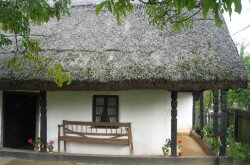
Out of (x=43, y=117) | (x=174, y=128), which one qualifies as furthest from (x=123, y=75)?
(x=43, y=117)

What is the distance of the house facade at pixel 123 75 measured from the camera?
7086mm

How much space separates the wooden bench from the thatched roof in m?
1.18

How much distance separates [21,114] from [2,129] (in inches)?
48.2

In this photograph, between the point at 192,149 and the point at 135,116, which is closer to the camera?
the point at 135,116

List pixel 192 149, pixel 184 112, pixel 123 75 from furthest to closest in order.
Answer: pixel 184 112
pixel 192 149
pixel 123 75

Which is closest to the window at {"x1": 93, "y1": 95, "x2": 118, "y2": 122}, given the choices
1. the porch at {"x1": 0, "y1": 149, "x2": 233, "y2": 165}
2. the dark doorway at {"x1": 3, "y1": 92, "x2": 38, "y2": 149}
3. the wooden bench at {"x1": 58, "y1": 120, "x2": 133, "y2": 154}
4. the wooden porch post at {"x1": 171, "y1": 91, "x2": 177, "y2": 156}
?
the wooden bench at {"x1": 58, "y1": 120, "x2": 133, "y2": 154}

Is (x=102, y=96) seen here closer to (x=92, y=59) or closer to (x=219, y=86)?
(x=92, y=59)

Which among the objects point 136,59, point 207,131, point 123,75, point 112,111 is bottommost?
point 207,131

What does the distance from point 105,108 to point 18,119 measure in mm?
3510

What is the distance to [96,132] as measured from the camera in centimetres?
834

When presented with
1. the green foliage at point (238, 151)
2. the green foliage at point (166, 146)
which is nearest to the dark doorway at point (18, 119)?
the green foliage at point (166, 146)

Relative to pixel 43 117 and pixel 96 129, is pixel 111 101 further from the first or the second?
pixel 43 117

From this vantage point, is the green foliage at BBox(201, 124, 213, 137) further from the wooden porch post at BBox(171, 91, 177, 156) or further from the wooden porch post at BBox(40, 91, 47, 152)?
the wooden porch post at BBox(40, 91, 47, 152)

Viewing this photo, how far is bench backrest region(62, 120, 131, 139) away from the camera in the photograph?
789 centimetres
